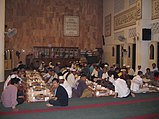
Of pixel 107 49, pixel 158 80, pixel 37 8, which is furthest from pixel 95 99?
pixel 37 8

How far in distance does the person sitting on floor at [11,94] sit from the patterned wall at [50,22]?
50.8ft

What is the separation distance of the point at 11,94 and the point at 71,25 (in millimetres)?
17009

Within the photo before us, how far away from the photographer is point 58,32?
901 inches

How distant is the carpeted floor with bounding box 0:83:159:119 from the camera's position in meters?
6.43

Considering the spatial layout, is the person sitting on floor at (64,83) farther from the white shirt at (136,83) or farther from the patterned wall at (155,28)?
the patterned wall at (155,28)

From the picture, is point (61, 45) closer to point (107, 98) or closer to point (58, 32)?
point (58, 32)

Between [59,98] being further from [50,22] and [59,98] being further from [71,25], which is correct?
[71,25]

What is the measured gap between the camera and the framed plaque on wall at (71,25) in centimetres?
2306

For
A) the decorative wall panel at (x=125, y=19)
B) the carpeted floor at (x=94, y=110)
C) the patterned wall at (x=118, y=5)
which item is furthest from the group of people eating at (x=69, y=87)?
the patterned wall at (x=118, y=5)

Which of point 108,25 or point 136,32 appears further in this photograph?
point 108,25

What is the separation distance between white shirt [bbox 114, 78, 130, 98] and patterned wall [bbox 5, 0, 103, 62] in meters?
14.7

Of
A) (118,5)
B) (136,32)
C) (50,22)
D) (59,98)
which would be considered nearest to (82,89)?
(59,98)

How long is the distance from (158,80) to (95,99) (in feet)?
12.1

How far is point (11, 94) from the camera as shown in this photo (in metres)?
6.63
